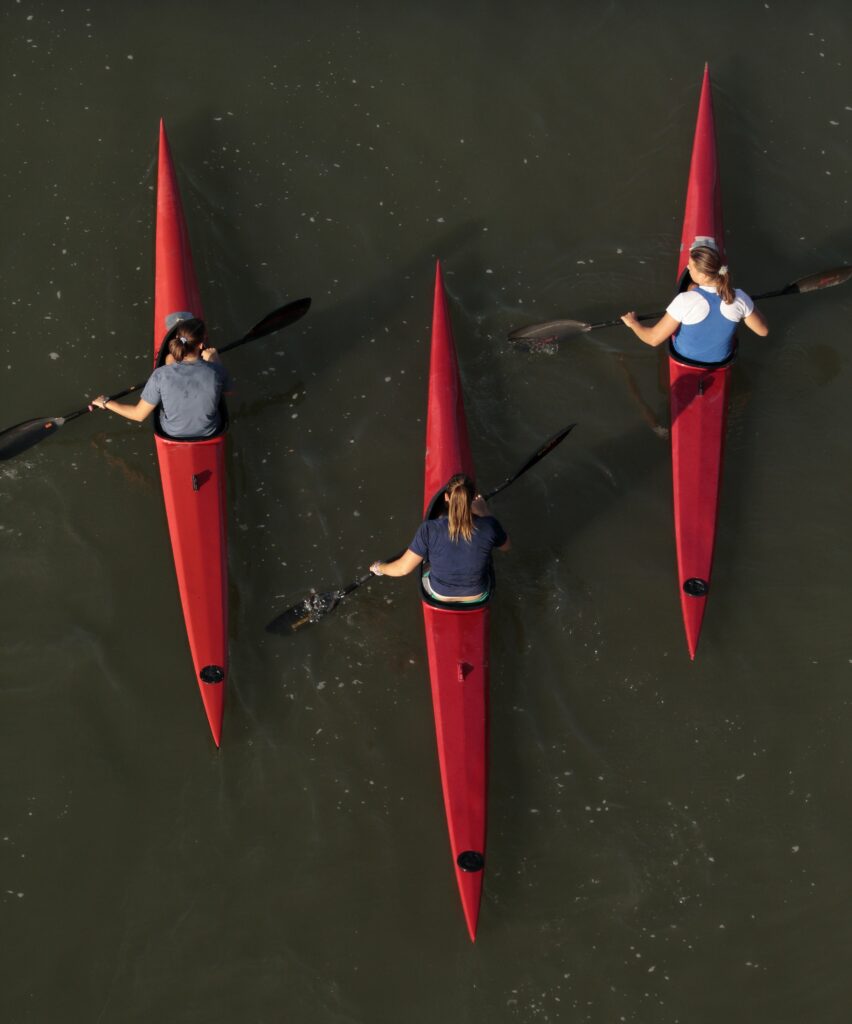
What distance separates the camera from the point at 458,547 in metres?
5.47

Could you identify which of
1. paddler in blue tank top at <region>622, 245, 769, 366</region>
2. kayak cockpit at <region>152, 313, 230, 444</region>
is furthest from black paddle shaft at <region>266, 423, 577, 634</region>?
kayak cockpit at <region>152, 313, 230, 444</region>

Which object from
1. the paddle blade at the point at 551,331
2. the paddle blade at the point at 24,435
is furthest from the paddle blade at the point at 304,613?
the paddle blade at the point at 551,331

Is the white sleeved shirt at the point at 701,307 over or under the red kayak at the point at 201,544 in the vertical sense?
over

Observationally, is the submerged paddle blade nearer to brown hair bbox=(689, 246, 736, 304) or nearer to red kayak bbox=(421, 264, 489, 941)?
red kayak bbox=(421, 264, 489, 941)

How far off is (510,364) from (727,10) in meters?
2.70

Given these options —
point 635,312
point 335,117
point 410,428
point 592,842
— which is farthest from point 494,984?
point 335,117

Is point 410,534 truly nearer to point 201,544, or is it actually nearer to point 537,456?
point 537,456

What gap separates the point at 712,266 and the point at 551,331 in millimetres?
1069

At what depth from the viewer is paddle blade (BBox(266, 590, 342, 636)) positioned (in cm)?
616

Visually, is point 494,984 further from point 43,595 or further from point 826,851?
point 43,595

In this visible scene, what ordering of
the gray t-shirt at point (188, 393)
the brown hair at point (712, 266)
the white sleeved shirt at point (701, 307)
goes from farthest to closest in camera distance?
1. the white sleeved shirt at point (701, 307)
2. the gray t-shirt at point (188, 393)
3. the brown hair at point (712, 266)

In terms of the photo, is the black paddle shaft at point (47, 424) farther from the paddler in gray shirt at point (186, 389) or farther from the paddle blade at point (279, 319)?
the paddler in gray shirt at point (186, 389)

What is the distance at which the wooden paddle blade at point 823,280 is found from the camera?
659cm

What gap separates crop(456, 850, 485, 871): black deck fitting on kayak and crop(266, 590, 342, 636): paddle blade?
136 cm
